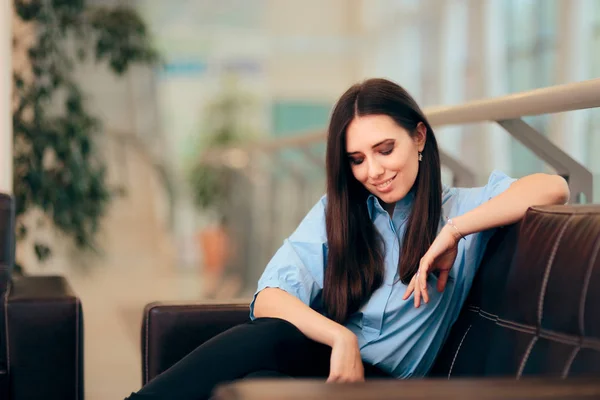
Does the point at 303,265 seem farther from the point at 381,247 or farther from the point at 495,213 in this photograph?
the point at 495,213

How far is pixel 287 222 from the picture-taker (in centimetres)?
501

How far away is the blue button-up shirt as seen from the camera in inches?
72.3

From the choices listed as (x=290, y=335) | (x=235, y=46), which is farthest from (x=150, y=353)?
(x=235, y=46)

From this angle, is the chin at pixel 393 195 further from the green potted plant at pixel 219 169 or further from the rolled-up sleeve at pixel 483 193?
the green potted plant at pixel 219 169

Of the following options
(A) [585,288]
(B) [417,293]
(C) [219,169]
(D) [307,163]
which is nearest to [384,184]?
(B) [417,293]

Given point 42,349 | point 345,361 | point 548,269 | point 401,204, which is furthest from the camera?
point 42,349

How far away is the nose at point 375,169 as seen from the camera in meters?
1.83

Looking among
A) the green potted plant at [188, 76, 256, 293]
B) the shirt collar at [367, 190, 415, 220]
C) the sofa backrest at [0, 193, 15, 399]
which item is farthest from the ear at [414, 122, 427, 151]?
the green potted plant at [188, 76, 256, 293]

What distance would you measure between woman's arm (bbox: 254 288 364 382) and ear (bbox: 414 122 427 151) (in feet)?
1.44

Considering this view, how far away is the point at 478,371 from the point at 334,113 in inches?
24.7

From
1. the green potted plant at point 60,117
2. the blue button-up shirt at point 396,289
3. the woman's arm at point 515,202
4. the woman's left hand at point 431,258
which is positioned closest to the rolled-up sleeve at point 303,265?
the blue button-up shirt at point 396,289

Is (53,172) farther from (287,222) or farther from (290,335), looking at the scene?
(290,335)

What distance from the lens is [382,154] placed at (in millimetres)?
1847

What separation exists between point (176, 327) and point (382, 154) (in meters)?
0.68
